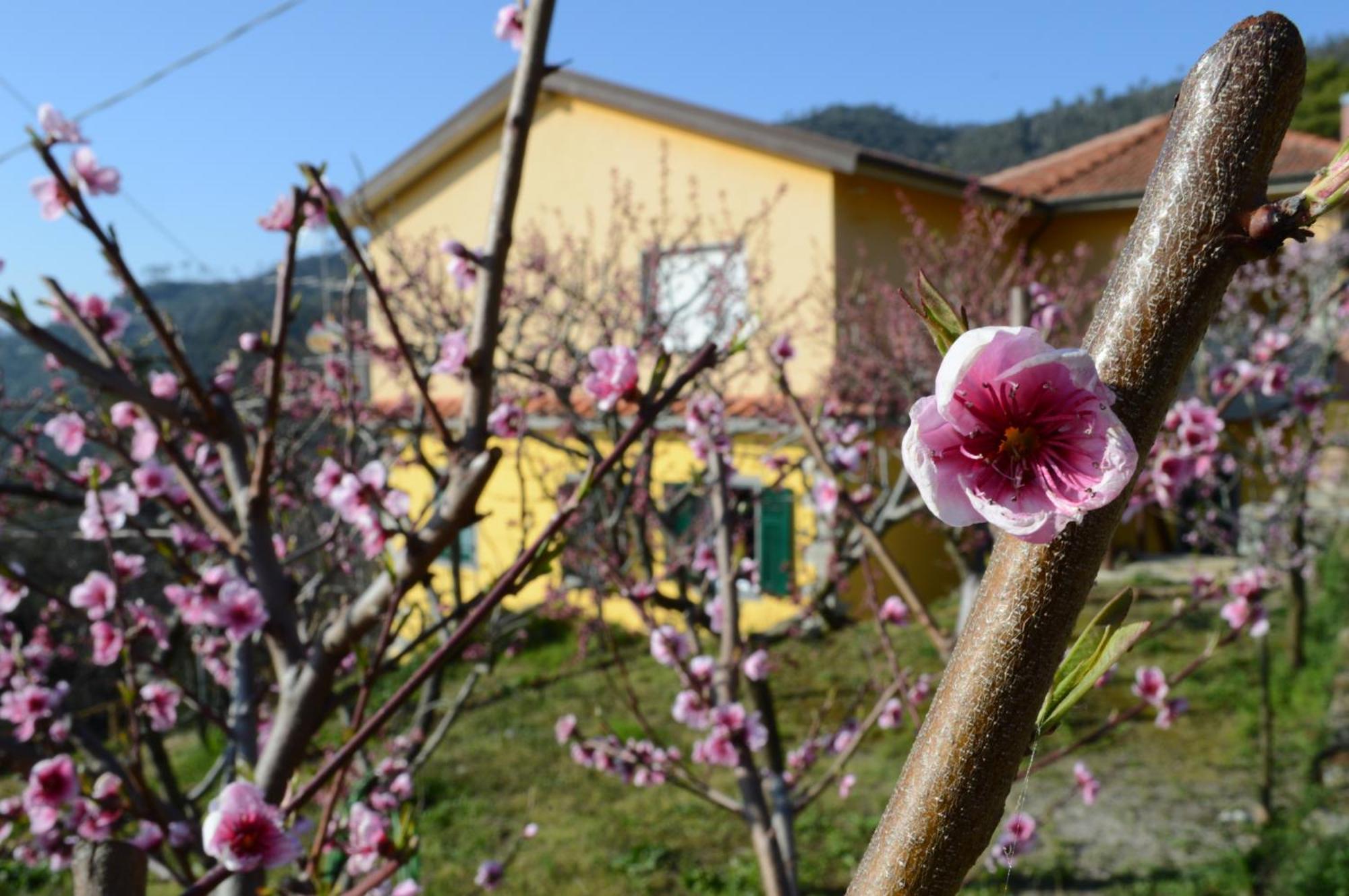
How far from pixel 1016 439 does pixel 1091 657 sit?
15cm

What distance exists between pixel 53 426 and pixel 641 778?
7.68 ft

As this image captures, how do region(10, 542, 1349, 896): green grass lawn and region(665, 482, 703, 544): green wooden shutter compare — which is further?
region(665, 482, 703, 544): green wooden shutter

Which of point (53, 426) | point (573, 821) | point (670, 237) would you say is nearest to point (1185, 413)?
point (53, 426)

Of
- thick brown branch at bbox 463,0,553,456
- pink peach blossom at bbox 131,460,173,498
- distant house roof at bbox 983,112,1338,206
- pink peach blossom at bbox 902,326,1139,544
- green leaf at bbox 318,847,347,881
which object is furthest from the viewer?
distant house roof at bbox 983,112,1338,206

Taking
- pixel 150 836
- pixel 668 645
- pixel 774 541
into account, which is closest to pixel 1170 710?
pixel 668 645

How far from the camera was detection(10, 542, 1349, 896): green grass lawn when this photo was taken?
4930 mm

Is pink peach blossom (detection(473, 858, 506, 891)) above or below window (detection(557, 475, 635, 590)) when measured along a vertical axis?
below

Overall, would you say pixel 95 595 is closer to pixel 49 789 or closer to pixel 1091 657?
pixel 49 789

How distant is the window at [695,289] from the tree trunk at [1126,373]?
19.3ft

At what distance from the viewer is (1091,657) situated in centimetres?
50

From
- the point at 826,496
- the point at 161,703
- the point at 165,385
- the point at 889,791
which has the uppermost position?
the point at 165,385

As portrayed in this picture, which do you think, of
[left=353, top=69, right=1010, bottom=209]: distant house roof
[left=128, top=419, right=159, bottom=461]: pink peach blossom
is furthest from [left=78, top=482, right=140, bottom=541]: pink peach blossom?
[left=353, top=69, right=1010, bottom=209]: distant house roof

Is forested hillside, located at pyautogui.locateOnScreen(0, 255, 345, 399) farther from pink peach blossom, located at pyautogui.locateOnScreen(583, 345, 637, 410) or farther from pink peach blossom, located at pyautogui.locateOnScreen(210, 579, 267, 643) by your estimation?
pink peach blossom, located at pyautogui.locateOnScreen(583, 345, 637, 410)

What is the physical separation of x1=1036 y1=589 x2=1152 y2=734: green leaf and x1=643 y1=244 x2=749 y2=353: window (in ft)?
19.1
